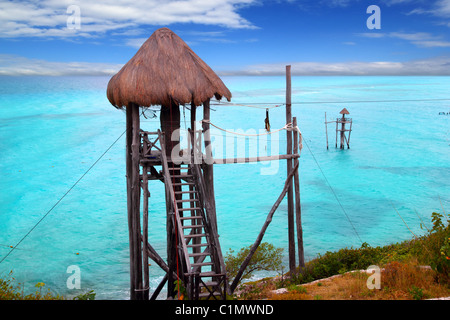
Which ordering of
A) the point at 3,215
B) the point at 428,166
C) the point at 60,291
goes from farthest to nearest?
1. the point at 428,166
2. the point at 3,215
3. the point at 60,291

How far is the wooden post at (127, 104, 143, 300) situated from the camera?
34.4 feet

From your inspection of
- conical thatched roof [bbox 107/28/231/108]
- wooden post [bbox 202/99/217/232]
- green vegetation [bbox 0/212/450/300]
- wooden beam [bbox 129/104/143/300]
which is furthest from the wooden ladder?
green vegetation [bbox 0/212/450/300]

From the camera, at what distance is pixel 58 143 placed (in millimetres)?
46875

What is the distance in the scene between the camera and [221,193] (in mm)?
31328

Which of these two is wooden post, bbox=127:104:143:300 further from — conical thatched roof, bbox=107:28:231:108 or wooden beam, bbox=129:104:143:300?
conical thatched roof, bbox=107:28:231:108

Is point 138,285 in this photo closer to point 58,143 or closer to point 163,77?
point 163,77

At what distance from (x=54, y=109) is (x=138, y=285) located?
65.3m

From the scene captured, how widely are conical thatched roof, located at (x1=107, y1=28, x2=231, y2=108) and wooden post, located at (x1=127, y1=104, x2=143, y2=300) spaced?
0.50m

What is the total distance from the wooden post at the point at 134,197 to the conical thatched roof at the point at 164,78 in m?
0.50

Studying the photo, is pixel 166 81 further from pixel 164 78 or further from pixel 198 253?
pixel 198 253

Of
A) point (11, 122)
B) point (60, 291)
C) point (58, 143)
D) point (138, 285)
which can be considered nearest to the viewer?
→ point (138, 285)

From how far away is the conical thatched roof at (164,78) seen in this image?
405 inches

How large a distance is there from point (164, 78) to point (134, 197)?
309cm

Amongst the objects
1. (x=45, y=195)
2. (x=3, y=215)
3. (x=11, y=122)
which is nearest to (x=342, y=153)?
(x=45, y=195)
